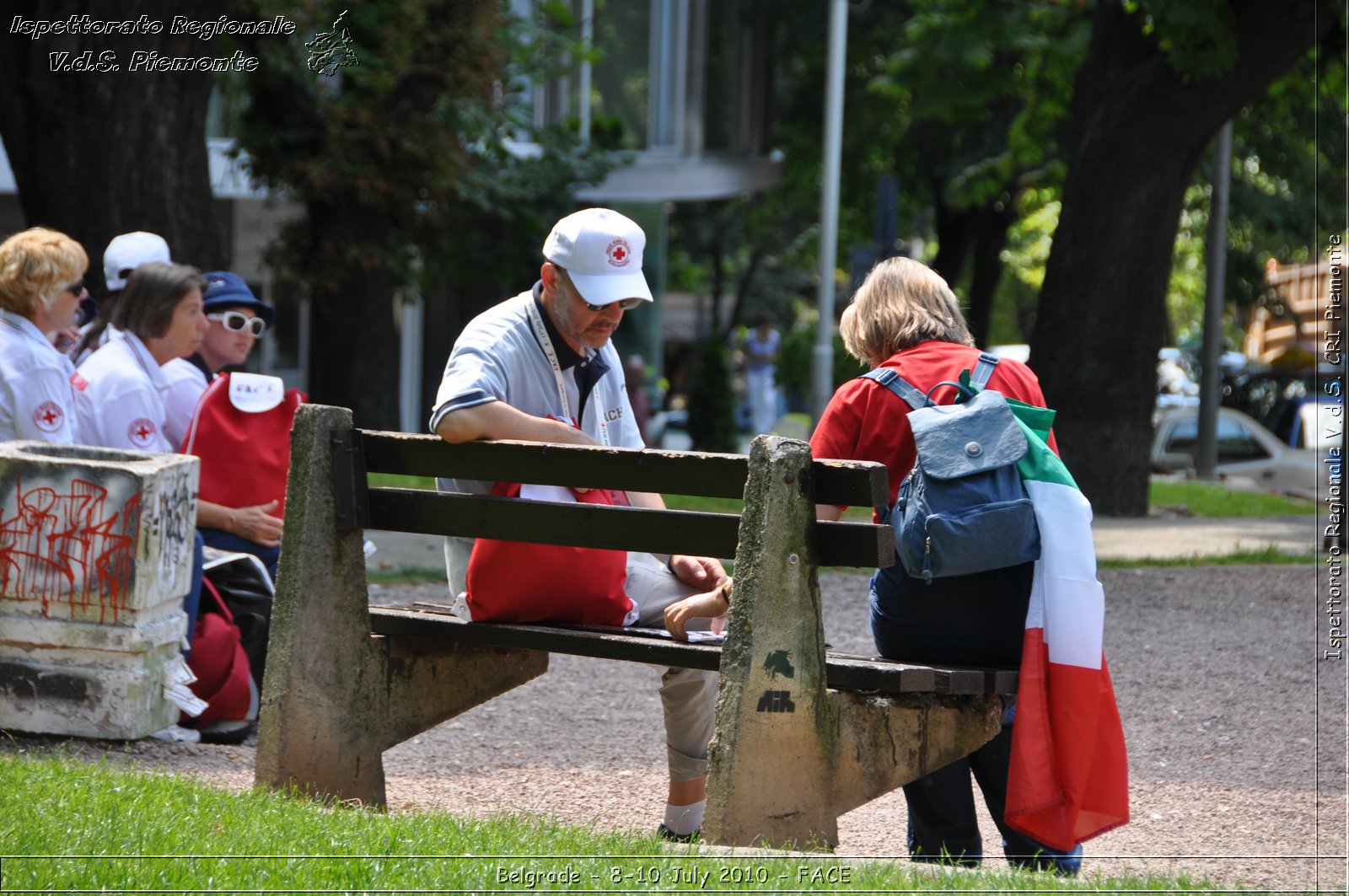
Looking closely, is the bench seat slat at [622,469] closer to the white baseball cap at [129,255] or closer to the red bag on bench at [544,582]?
the red bag on bench at [544,582]

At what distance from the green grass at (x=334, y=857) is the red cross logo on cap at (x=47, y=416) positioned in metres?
1.80

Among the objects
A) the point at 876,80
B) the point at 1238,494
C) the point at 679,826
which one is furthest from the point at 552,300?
the point at 876,80

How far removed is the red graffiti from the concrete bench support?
2342mm

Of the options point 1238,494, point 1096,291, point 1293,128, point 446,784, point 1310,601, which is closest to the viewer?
point 446,784

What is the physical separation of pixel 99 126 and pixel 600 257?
6.13 m

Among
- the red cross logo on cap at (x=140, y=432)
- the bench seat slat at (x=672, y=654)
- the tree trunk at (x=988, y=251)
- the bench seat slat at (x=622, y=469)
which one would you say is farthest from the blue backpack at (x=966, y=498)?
the tree trunk at (x=988, y=251)

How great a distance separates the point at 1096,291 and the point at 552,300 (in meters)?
9.38

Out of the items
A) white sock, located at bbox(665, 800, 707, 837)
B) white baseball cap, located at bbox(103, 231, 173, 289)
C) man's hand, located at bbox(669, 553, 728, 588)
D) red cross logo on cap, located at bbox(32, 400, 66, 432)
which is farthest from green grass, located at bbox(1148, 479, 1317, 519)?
red cross logo on cap, located at bbox(32, 400, 66, 432)

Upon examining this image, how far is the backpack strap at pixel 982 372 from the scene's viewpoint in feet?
12.9

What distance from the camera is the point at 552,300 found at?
4355mm

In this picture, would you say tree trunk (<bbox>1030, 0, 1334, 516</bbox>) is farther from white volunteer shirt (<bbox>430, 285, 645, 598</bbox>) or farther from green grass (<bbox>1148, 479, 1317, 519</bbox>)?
white volunteer shirt (<bbox>430, 285, 645, 598</bbox>)

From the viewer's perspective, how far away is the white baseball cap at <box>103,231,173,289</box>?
23.7 ft

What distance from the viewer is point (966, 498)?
373 cm

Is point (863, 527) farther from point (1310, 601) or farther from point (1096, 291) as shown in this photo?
point (1096, 291)
